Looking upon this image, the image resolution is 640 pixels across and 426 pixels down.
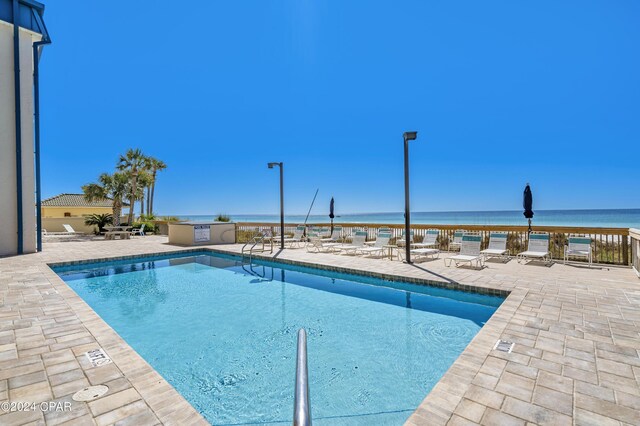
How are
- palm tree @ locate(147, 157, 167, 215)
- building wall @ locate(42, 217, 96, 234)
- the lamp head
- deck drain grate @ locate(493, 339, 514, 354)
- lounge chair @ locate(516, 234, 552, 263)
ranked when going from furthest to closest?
palm tree @ locate(147, 157, 167, 215) < building wall @ locate(42, 217, 96, 234) < lounge chair @ locate(516, 234, 552, 263) < the lamp head < deck drain grate @ locate(493, 339, 514, 354)

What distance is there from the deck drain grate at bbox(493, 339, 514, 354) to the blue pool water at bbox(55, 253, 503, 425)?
2.21ft

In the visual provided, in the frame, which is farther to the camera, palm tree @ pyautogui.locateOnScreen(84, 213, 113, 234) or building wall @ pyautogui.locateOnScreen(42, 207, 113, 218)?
building wall @ pyautogui.locateOnScreen(42, 207, 113, 218)

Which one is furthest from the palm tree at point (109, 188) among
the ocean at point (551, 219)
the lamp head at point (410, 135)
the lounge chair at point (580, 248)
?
the lounge chair at point (580, 248)

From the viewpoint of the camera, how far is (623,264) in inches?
278

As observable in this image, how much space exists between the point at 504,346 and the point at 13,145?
43.5 ft

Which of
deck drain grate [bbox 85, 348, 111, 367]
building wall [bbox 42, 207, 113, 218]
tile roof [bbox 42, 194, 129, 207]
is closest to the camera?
deck drain grate [bbox 85, 348, 111, 367]

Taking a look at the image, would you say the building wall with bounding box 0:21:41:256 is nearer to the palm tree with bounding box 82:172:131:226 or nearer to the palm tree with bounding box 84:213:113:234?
the palm tree with bounding box 82:172:131:226

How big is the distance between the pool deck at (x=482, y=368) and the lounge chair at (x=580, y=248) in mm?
2235

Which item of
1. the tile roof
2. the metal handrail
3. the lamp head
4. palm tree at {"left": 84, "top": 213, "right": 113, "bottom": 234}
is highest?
the lamp head

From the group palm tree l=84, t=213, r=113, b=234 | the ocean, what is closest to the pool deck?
palm tree l=84, t=213, r=113, b=234

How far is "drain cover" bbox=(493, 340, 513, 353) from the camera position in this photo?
2863 mm

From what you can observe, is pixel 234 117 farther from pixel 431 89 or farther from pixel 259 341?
pixel 259 341

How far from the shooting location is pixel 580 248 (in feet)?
23.3

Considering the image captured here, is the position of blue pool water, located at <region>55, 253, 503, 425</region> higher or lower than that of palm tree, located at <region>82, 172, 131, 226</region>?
lower
